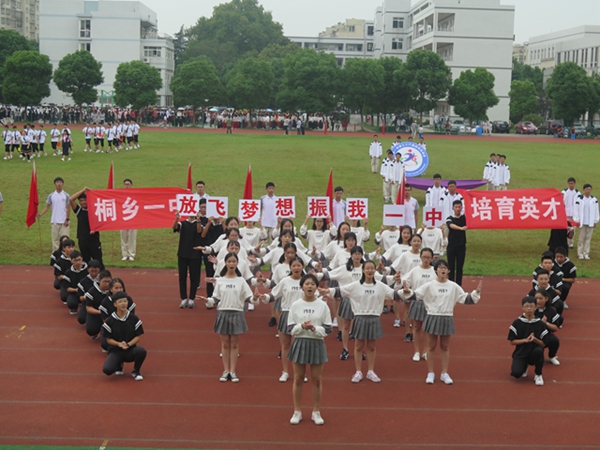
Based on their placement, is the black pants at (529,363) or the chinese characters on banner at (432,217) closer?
the black pants at (529,363)

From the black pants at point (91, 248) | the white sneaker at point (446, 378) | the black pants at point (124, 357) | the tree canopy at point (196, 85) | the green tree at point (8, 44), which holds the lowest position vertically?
the white sneaker at point (446, 378)

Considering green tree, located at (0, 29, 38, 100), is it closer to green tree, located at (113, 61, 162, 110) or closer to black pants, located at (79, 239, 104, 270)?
green tree, located at (113, 61, 162, 110)

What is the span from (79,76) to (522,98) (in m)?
41.9

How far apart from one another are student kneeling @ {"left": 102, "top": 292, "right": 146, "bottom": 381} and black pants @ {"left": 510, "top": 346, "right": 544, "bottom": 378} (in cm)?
493

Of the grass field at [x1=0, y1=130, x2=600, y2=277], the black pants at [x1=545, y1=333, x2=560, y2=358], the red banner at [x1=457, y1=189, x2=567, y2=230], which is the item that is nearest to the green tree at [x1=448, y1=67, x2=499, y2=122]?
the grass field at [x1=0, y1=130, x2=600, y2=277]

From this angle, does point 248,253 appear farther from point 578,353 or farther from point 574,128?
point 574,128

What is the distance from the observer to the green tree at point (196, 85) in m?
58.7

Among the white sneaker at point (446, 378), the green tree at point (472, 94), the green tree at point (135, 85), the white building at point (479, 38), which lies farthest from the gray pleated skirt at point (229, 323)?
the white building at point (479, 38)

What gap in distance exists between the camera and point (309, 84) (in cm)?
5728

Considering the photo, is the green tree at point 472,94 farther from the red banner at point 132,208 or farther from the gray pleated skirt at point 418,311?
the gray pleated skirt at point 418,311

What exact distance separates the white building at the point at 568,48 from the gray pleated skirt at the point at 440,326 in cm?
7921

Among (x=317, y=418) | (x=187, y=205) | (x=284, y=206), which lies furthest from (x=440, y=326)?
(x=284, y=206)

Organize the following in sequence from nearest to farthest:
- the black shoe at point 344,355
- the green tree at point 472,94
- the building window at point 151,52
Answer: the black shoe at point 344,355, the green tree at point 472,94, the building window at point 151,52

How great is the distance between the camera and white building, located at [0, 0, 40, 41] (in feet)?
327
